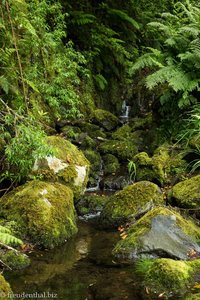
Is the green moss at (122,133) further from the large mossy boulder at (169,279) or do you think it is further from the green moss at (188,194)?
the large mossy boulder at (169,279)

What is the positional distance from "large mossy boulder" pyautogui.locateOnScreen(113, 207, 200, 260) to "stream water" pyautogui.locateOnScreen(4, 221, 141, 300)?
0.30 m

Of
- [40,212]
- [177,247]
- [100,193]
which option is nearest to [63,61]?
[100,193]

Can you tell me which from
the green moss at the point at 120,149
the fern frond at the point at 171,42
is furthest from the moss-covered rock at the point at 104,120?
the fern frond at the point at 171,42

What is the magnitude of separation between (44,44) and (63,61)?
62cm

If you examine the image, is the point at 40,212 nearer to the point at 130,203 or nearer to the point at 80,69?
the point at 130,203

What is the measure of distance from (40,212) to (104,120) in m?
5.58

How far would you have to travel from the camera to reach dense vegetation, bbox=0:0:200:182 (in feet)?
21.3

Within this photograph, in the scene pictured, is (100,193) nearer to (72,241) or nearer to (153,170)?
(153,170)

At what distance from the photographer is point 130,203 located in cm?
641

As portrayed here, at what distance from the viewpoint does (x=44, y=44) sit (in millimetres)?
8789

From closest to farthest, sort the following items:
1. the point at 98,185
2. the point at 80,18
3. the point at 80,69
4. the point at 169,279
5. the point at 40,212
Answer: the point at 169,279, the point at 40,212, the point at 98,185, the point at 80,69, the point at 80,18

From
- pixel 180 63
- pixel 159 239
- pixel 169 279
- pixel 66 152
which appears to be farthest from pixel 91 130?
pixel 169 279

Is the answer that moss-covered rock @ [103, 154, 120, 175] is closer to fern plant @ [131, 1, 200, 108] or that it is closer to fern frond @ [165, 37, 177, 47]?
fern plant @ [131, 1, 200, 108]

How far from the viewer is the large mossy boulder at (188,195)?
6.30 metres
